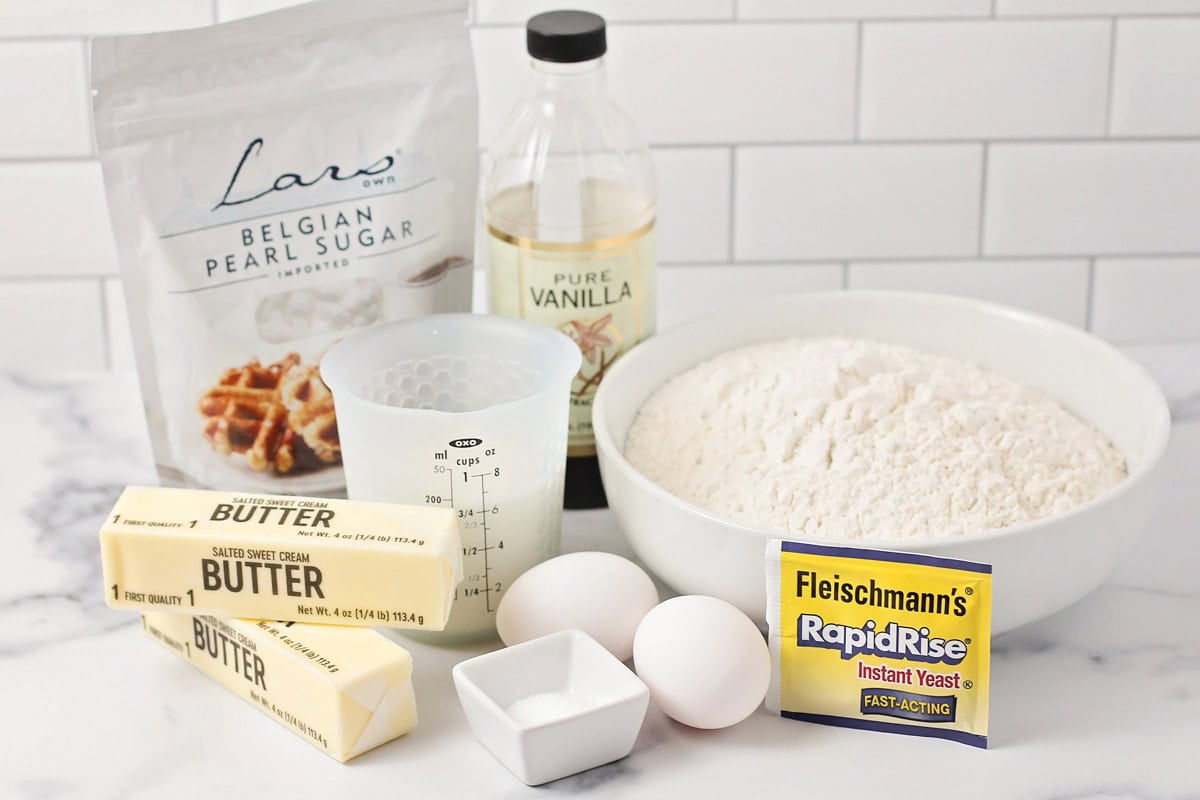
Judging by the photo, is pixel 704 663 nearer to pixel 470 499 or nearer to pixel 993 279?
pixel 470 499

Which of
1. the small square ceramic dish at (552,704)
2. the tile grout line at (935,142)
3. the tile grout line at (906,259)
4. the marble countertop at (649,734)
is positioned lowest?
the marble countertop at (649,734)

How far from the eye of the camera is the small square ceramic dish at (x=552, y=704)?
0.75m

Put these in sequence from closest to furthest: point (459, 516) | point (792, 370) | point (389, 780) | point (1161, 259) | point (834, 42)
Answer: point (389, 780), point (459, 516), point (792, 370), point (834, 42), point (1161, 259)

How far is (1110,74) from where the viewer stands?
48.5 inches

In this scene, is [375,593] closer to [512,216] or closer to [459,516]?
[459,516]

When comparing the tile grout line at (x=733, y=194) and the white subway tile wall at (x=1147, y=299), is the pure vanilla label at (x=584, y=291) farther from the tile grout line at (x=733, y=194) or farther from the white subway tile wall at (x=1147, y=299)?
the white subway tile wall at (x=1147, y=299)

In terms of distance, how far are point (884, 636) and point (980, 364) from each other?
0.35 meters

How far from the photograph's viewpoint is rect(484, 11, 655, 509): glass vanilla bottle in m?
0.98

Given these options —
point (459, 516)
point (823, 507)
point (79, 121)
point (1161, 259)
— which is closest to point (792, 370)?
point (823, 507)

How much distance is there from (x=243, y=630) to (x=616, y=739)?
23 cm

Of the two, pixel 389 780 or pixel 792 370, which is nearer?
pixel 389 780

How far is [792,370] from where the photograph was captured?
98cm

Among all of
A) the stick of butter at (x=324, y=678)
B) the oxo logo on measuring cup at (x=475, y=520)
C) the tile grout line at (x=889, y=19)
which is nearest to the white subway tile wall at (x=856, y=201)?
the tile grout line at (x=889, y=19)

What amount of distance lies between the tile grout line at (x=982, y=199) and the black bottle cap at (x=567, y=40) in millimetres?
467
